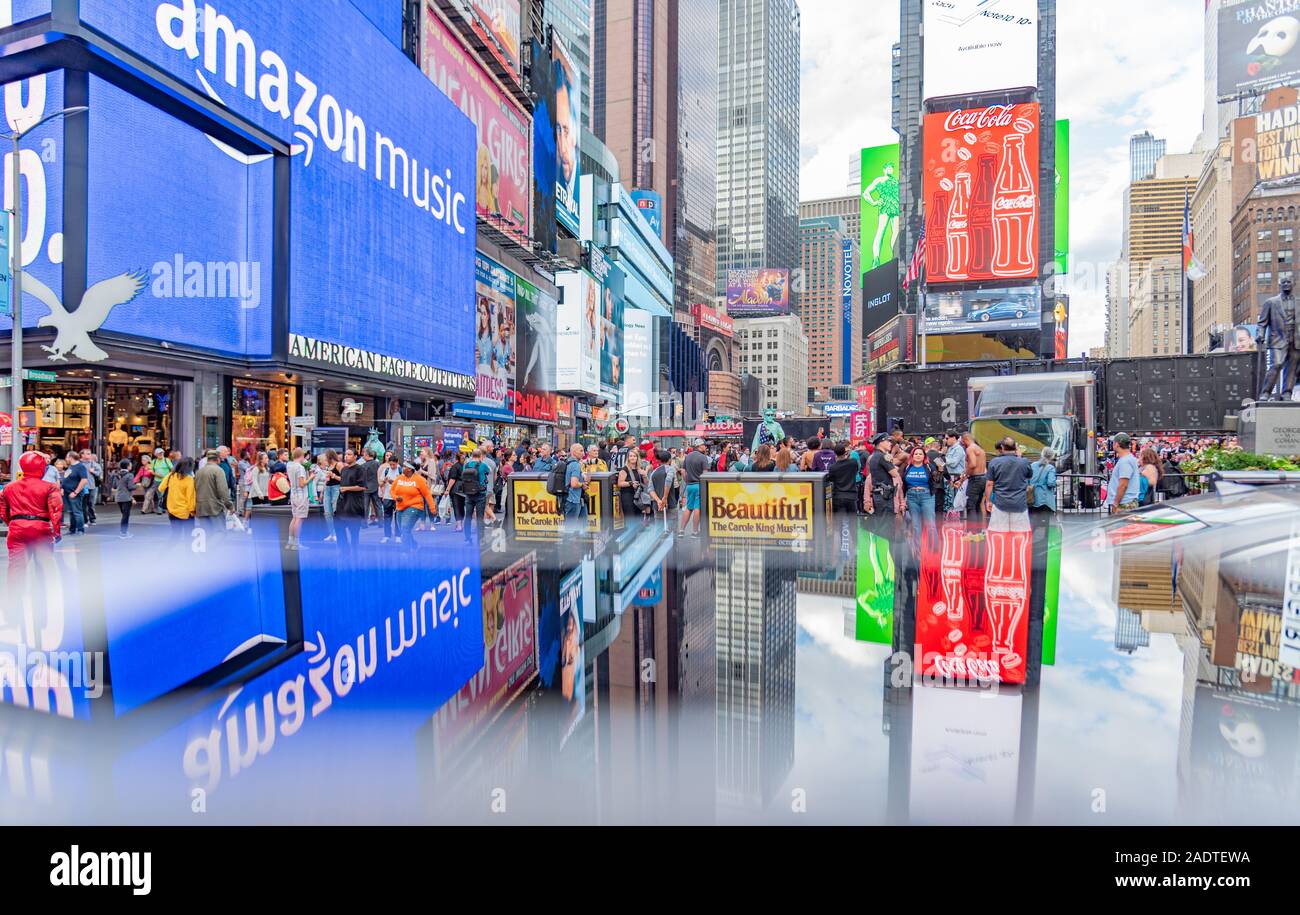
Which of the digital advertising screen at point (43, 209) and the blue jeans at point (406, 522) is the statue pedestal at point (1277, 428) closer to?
the blue jeans at point (406, 522)

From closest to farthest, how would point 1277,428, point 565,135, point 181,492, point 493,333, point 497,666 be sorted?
point 497,666 < point 181,492 < point 1277,428 < point 493,333 < point 565,135

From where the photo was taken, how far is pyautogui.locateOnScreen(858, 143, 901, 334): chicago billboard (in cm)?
9312

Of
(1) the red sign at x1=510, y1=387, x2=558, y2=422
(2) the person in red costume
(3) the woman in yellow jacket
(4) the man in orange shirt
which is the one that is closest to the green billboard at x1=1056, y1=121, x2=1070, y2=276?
(1) the red sign at x1=510, y1=387, x2=558, y2=422

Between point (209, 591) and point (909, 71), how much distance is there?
10797cm

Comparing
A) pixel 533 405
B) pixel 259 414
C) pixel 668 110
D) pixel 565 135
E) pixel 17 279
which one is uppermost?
pixel 668 110

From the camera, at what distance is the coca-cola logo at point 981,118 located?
189ft

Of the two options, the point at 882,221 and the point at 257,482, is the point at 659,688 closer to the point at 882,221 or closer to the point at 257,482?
the point at 257,482

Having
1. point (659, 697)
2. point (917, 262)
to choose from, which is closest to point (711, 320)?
point (917, 262)

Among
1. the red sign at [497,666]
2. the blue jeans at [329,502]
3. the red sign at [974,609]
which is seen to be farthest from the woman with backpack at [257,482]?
the red sign at [974,609]

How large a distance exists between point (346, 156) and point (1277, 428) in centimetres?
2963

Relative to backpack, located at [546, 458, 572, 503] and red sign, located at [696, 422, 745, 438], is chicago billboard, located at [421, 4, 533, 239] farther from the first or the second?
backpack, located at [546, 458, 572, 503]

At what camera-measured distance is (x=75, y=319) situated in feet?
61.6
